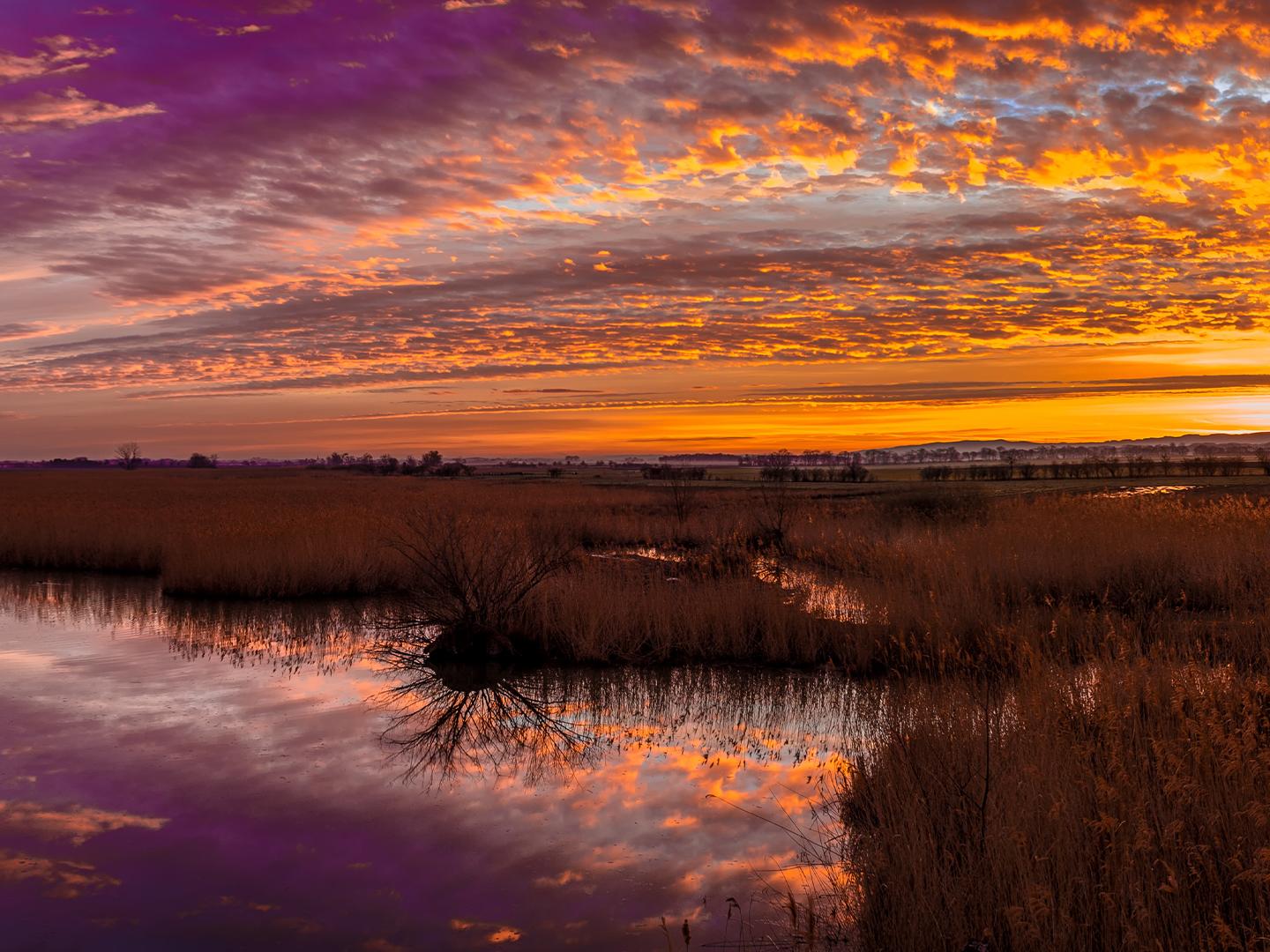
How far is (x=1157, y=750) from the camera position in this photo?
5133mm

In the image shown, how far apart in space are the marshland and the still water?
1.6 inches

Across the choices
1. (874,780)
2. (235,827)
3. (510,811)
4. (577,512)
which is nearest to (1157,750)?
(874,780)

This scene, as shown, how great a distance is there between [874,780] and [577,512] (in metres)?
26.2

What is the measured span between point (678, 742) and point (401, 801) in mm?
2815

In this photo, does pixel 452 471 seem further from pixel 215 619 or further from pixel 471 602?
pixel 471 602

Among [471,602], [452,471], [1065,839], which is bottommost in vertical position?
[471,602]

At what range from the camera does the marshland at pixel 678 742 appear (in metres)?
4.84

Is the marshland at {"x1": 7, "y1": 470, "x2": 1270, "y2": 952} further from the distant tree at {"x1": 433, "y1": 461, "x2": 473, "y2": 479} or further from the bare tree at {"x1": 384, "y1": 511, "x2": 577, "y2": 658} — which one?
the distant tree at {"x1": 433, "y1": 461, "x2": 473, "y2": 479}

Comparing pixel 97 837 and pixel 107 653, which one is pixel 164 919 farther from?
pixel 107 653

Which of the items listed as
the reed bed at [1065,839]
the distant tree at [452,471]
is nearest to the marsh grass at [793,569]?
the reed bed at [1065,839]

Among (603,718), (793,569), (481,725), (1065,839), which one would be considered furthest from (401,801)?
(793,569)

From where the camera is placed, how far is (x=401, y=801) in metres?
7.53

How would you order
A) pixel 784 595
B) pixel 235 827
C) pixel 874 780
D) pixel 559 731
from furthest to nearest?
pixel 784 595
pixel 559 731
pixel 235 827
pixel 874 780

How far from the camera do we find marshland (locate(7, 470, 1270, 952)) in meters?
4.84
